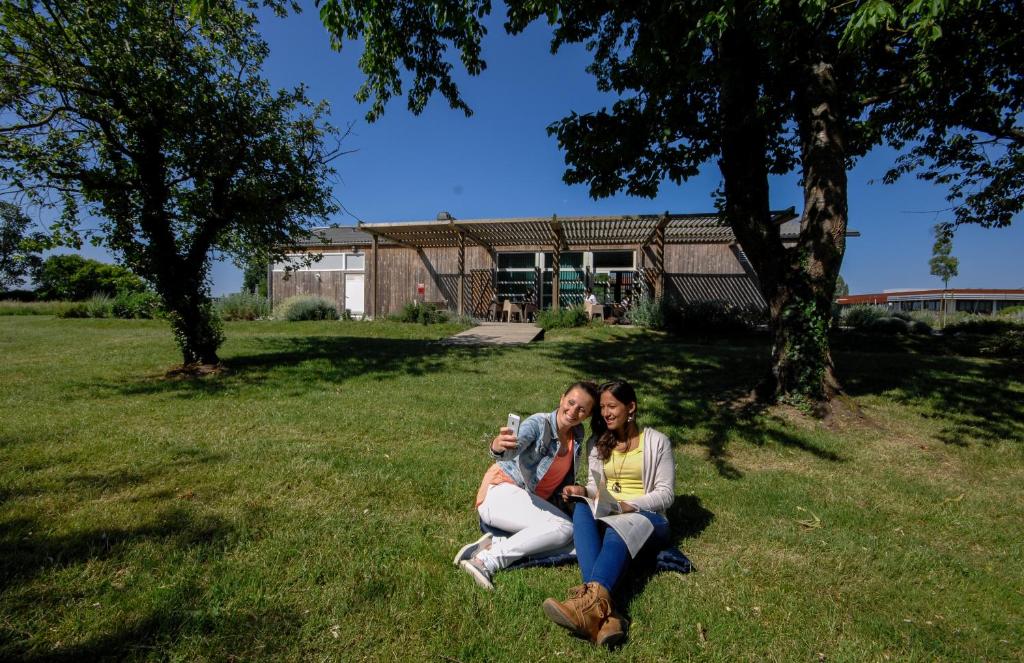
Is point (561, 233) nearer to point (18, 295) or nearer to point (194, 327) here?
point (194, 327)

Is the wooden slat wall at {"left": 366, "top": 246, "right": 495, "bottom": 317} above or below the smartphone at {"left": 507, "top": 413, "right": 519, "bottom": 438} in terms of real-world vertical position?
above

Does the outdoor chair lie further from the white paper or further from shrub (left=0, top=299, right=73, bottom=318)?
shrub (left=0, top=299, right=73, bottom=318)

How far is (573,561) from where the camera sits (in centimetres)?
A: 262

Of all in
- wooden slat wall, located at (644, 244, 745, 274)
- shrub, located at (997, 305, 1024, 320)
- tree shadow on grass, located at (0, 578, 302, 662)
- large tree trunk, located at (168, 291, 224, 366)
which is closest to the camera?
tree shadow on grass, located at (0, 578, 302, 662)

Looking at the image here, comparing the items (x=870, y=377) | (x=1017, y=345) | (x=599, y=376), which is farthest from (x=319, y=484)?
(x=1017, y=345)

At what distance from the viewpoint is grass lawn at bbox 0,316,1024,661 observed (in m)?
2.03

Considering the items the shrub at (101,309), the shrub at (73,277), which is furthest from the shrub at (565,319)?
the shrub at (73,277)

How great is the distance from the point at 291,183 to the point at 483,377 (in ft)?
15.7

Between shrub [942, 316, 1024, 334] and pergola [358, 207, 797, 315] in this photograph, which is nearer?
shrub [942, 316, 1024, 334]

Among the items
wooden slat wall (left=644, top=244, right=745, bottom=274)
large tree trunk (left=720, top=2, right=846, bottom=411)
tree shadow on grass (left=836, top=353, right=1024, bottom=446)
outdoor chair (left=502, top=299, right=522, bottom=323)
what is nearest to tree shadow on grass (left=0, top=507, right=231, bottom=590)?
large tree trunk (left=720, top=2, right=846, bottom=411)

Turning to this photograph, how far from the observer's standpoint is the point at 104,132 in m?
7.06

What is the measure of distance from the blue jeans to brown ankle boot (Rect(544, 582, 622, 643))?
0.09m

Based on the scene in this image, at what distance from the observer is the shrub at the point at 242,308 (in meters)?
17.8

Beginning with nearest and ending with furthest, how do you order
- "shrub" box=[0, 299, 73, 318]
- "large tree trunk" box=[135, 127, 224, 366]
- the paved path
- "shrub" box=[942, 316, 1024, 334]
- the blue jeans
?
the blue jeans, "large tree trunk" box=[135, 127, 224, 366], the paved path, "shrub" box=[942, 316, 1024, 334], "shrub" box=[0, 299, 73, 318]
